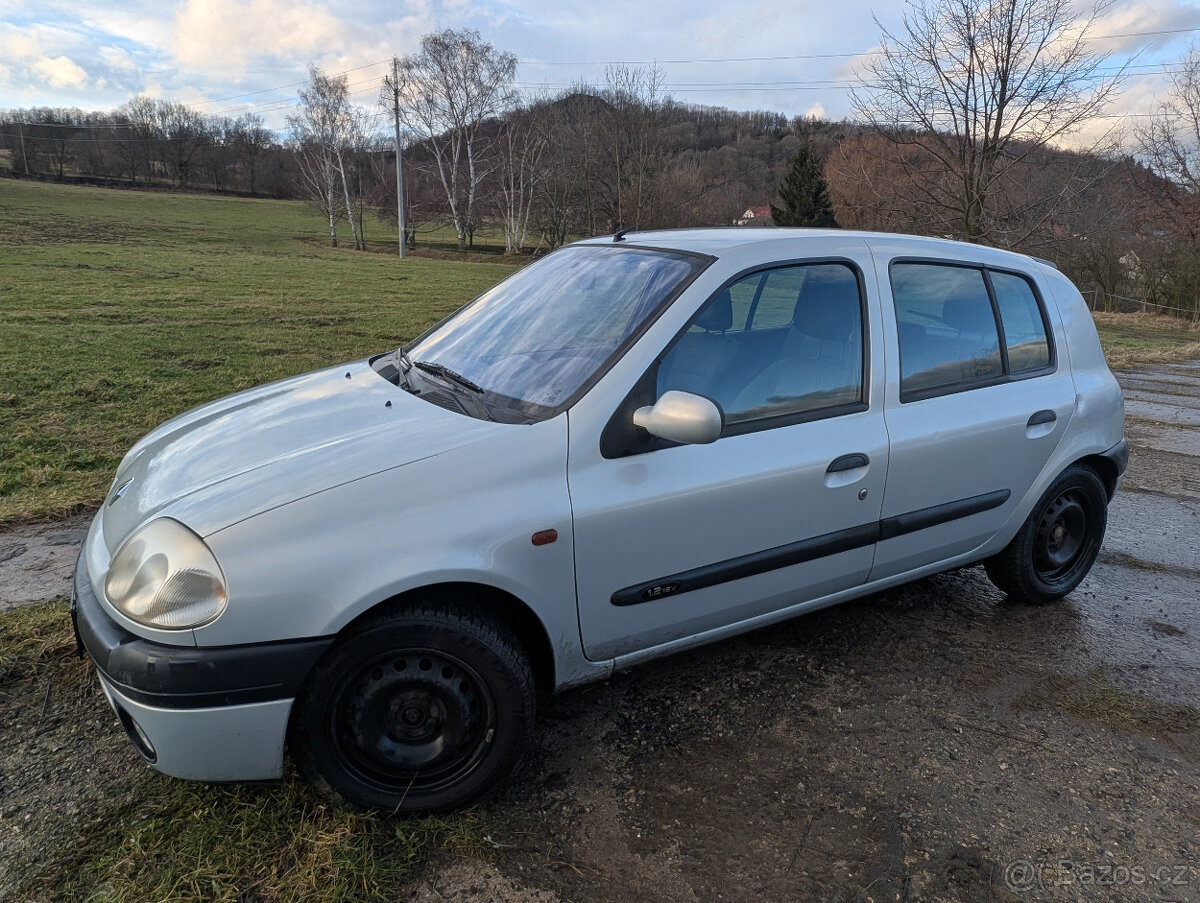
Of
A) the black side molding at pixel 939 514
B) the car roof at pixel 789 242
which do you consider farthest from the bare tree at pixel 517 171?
the black side molding at pixel 939 514

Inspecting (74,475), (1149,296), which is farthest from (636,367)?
(1149,296)

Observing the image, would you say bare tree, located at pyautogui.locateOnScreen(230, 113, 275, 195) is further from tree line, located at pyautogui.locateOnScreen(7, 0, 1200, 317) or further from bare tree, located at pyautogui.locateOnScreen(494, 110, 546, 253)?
bare tree, located at pyautogui.locateOnScreen(494, 110, 546, 253)

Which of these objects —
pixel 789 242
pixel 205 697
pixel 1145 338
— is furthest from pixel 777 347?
pixel 1145 338

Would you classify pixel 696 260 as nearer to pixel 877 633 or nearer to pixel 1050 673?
pixel 877 633

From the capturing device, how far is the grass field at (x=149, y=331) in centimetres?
551

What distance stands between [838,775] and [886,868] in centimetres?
38

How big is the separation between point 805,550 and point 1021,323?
1.63m

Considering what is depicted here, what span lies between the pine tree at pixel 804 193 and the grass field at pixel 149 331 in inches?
980

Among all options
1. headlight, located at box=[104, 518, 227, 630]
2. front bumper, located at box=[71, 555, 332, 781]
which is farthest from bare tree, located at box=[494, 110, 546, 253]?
front bumper, located at box=[71, 555, 332, 781]

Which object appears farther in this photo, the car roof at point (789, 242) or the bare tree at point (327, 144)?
the bare tree at point (327, 144)

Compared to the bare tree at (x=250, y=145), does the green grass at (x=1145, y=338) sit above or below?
below

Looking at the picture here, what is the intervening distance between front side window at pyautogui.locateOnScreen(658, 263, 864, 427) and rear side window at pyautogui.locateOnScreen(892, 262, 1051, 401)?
263 mm

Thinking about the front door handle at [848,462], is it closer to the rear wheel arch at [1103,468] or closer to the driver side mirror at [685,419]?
the driver side mirror at [685,419]

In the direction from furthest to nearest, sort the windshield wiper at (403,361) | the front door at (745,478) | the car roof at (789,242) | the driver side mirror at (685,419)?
the windshield wiper at (403,361) < the car roof at (789,242) < the front door at (745,478) < the driver side mirror at (685,419)
